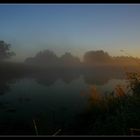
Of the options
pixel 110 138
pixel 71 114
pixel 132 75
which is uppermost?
pixel 132 75

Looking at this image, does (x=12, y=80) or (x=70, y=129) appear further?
(x=70, y=129)

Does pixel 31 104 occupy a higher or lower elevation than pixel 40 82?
lower

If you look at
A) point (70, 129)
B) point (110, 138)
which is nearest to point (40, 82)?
point (70, 129)

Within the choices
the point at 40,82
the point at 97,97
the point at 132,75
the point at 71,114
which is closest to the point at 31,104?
the point at 40,82

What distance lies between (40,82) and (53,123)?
0.79 meters

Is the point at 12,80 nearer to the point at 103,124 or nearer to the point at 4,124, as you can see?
the point at 4,124

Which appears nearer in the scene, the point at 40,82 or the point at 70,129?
the point at 40,82

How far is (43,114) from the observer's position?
502cm

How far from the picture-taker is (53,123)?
16.1 feet
